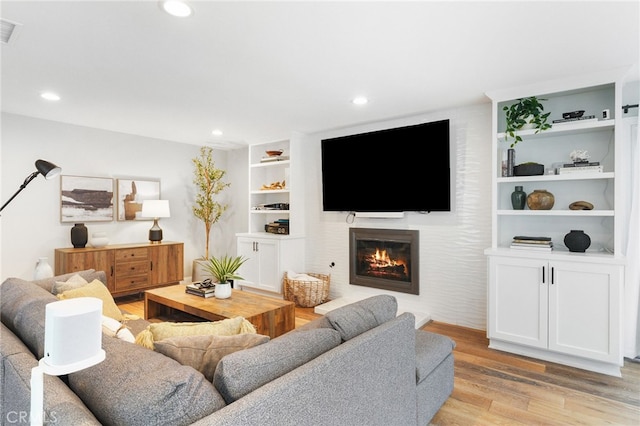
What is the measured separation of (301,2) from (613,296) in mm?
2968

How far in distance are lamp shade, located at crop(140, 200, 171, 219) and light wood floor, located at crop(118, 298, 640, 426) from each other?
13.9ft

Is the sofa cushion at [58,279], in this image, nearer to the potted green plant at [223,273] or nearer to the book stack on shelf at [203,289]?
the book stack on shelf at [203,289]

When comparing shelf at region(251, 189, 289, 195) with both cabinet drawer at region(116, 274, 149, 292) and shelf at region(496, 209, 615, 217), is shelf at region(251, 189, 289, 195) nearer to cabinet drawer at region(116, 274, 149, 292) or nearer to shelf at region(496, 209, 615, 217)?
cabinet drawer at region(116, 274, 149, 292)

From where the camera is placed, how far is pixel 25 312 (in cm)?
165

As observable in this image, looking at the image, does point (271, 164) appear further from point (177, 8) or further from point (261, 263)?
point (177, 8)

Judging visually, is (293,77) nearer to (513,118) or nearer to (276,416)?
(513,118)

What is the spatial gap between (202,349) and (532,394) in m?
2.30

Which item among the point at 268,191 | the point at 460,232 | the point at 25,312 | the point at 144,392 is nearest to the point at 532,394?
the point at 460,232

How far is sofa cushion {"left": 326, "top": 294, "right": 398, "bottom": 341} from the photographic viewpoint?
5.41ft

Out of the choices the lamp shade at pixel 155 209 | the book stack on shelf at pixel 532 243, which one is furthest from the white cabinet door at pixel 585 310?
the lamp shade at pixel 155 209

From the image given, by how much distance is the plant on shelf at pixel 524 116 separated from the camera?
3.03 meters

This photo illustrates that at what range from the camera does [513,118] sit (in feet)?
10.3

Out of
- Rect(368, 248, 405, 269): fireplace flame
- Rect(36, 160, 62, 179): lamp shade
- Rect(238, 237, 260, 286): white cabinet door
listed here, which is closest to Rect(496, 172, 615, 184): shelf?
Rect(368, 248, 405, 269): fireplace flame

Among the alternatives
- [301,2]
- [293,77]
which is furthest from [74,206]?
[301,2]
